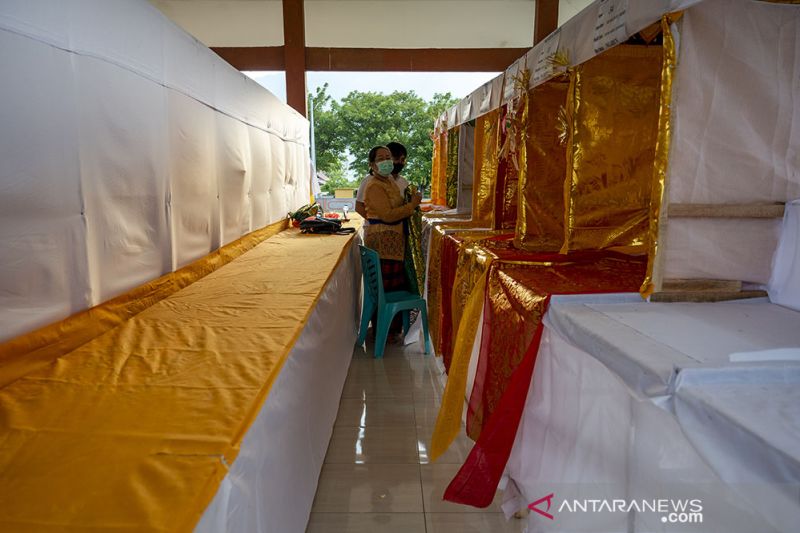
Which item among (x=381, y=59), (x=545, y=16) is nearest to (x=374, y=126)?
(x=381, y=59)

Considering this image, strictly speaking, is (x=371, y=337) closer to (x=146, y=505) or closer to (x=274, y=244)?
(x=274, y=244)

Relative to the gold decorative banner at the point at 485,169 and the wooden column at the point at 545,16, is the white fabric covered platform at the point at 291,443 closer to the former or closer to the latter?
the gold decorative banner at the point at 485,169

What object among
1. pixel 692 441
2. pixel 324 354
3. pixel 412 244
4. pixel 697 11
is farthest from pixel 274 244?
pixel 692 441

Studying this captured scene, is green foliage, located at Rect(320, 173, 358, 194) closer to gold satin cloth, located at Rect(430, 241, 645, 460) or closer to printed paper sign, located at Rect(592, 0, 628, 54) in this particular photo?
gold satin cloth, located at Rect(430, 241, 645, 460)

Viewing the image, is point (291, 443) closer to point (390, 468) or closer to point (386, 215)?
point (390, 468)

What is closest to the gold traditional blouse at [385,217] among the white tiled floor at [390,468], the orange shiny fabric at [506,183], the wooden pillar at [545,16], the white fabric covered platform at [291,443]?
the orange shiny fabric at [506,183]

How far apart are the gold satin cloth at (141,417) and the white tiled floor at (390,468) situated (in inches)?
26.6

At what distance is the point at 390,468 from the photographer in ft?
6.39

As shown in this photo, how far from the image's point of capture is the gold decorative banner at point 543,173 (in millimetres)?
2371

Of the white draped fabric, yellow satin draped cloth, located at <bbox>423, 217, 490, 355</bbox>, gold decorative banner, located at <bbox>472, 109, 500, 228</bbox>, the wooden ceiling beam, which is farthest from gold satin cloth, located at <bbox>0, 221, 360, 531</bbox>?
the wooden ceiling beam

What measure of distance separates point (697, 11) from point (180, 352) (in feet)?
5.60

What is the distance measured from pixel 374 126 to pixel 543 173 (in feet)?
27.8

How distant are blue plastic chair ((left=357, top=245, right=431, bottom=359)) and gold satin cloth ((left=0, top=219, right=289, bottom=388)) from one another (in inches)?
45.0

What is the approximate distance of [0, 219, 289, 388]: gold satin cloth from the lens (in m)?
1.13
